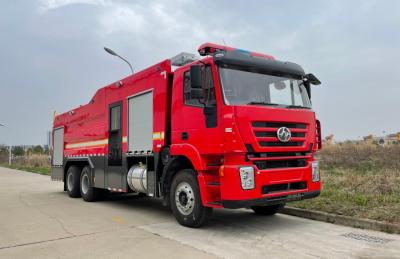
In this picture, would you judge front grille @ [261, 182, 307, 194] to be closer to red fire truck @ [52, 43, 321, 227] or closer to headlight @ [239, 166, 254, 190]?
red fire truck @ [52, 43, 321, 227]

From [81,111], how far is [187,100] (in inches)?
246

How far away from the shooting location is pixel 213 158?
665 centimetres

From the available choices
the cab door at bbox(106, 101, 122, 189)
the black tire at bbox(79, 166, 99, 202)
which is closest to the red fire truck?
the cab door at bbox(106, 101, 122, 189)

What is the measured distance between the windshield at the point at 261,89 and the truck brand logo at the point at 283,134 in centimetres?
51

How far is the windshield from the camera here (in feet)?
21.1

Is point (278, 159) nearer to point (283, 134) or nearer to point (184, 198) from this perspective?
point (283, 134)

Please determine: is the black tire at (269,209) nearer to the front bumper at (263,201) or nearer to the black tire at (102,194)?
the front bumper at (263,201)

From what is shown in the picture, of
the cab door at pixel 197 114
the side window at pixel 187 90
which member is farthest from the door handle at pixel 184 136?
the side window at pixel 187 90

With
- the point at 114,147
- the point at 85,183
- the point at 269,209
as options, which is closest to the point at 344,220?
the point at 269,209

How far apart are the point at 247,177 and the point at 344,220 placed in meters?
2.37

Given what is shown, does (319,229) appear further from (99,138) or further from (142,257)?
(99,138)

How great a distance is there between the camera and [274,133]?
650cm

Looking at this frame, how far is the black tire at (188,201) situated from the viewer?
22.2 feet

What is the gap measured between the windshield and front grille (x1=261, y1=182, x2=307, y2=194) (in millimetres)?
1417
